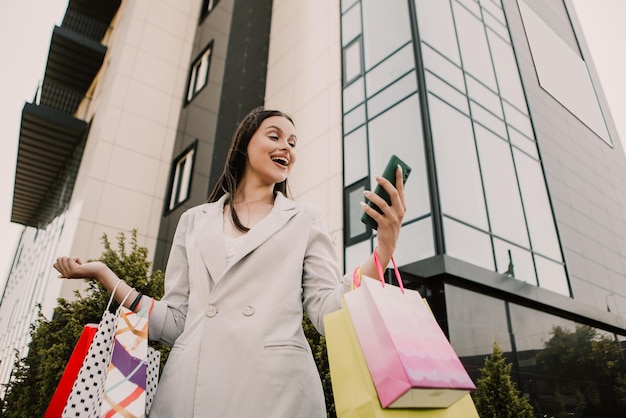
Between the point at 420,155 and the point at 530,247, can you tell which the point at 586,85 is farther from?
the point at 420,155

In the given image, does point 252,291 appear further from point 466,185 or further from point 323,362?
point 466,185

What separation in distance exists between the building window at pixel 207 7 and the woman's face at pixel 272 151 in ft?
42.5

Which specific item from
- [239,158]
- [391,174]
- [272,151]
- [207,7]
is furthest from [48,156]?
[391,174]

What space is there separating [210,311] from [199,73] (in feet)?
40.4

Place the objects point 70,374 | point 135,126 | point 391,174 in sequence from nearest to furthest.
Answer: point 391,174, point 70,374, point 135,126

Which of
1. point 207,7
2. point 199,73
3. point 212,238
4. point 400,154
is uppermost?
point 207,7

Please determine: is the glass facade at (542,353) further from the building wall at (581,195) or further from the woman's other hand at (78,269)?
the woman's other hand at (78,269)

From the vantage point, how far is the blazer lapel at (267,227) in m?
1.71

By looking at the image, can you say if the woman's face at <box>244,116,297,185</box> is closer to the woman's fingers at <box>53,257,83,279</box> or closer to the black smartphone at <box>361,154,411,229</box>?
the black smartphone at <box>361,154,411,229</box>

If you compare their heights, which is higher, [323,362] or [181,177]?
[181,177]

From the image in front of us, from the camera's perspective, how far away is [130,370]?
1.49 meters

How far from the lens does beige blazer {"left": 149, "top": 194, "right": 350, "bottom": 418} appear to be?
Result: 1.43 meters

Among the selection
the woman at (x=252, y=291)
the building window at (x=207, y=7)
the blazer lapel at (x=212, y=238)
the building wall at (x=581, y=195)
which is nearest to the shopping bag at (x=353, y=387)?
the woman at (x=252, y=291)

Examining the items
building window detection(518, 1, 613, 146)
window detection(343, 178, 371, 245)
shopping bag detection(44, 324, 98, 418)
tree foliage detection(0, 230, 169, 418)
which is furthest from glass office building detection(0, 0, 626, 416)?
shopping bag detection(44, 324, 98, 418)
